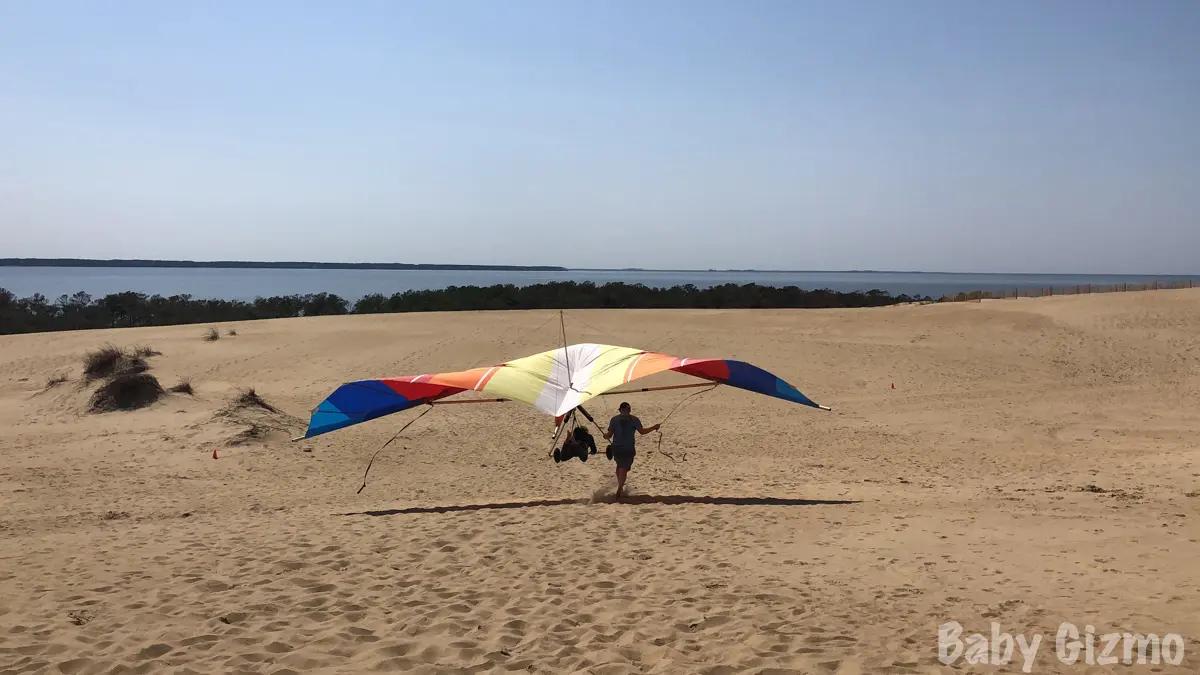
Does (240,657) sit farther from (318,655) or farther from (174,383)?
(174,383)

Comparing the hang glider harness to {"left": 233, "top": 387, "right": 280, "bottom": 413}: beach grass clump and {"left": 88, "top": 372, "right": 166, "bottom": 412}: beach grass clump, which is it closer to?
{"left": 233, "top": 387, "right": 280, "bottom": 413}: beach grass clump

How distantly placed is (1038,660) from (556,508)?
5348mm

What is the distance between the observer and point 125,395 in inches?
638

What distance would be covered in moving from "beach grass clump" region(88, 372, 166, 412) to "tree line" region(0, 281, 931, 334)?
21.2 meters

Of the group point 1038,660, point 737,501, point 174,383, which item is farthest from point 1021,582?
point 174,383

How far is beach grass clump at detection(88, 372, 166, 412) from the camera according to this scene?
16047 mm

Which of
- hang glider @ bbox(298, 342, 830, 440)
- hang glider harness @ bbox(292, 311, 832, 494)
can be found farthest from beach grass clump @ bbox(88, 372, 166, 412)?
hang glider @ bbox(298, 342, 830, 440)

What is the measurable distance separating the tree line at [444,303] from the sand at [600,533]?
17.9 metres

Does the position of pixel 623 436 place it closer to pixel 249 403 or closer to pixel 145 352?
pixel 249 403

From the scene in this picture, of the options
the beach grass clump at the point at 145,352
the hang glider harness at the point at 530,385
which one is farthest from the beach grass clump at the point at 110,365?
the hang glider harness at the point at 530,385

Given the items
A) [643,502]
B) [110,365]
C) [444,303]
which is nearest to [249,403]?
[110,365]

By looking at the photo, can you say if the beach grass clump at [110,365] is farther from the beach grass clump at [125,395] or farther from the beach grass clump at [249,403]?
the beach grass clump at [249,403]

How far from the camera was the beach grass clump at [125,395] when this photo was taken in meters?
16.0

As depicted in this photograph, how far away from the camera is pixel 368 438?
14.7 m
